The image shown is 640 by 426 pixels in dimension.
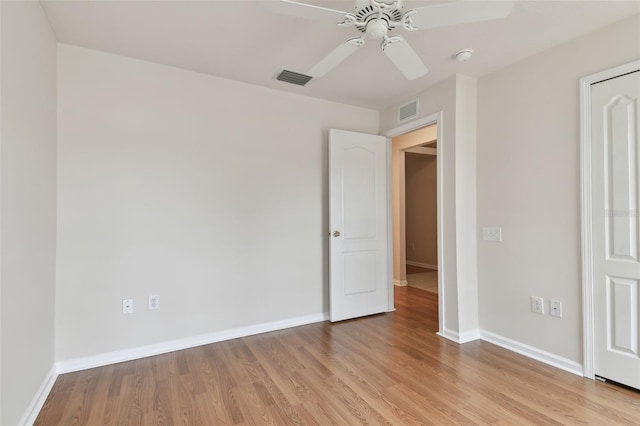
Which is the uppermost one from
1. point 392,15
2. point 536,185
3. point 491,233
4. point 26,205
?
point 392,15

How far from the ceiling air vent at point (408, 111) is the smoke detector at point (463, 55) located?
32.2 inches

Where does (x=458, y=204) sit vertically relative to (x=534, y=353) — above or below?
above

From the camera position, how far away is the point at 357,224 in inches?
141

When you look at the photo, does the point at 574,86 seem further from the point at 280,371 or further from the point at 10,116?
the point at 10,116

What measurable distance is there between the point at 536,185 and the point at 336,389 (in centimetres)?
222

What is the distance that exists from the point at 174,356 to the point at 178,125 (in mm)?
1991

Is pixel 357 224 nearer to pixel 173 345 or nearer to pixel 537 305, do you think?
pixel 537 305

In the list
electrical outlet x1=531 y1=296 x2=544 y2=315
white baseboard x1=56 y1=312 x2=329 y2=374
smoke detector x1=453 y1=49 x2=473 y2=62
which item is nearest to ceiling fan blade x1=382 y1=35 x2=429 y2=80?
smoke detector x1=453 y1=49 x2=473 y2=62

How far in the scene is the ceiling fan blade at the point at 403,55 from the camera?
5.71 feet

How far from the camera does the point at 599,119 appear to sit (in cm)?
217

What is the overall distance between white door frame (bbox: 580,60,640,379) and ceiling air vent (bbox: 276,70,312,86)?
217 centimetres

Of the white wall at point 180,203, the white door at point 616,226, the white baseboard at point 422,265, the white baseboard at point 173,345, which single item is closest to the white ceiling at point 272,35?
the white wall at point 180,203

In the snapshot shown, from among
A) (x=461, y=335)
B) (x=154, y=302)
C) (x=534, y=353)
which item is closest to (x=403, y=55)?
(x=461, y=335)

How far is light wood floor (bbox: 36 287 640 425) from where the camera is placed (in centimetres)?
181
